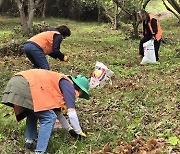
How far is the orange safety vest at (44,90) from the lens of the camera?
482cm

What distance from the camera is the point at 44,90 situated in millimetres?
4871

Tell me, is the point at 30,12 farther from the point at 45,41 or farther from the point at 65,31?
the point at 65,31

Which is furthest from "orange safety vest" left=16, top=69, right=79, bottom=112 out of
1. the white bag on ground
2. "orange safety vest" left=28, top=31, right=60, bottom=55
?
the white bag on ground

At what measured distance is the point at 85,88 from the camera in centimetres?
543

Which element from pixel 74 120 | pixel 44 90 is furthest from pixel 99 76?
pixel 44 90

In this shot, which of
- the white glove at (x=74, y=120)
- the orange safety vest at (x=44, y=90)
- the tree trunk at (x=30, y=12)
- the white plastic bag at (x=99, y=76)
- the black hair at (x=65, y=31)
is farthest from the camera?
the tree trunk at (x=30, y=12)

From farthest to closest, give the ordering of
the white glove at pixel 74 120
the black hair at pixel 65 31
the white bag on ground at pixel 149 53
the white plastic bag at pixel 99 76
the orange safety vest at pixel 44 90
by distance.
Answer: the white bag on ground at pixel 149 53 → the white plastic bag at pixel 99 76 → the black hair at pixel 65 31 → the white glove at pixel 74 120 → the orange safety vest at pixel 44 90

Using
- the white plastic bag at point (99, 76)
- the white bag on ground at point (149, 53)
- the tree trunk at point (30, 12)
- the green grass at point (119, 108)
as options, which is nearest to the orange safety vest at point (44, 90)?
the green grass at point (119, 108)

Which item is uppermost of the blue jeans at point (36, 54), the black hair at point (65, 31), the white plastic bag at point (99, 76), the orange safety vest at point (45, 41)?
the black hair at point (65, 31)

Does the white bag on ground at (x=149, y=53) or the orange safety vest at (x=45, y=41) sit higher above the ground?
the orange safety vest at (x=45, y=41)

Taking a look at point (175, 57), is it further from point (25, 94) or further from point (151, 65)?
point (25, 94)

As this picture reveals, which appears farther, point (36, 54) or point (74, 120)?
point (36, 54)

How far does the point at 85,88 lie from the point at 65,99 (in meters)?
0.53

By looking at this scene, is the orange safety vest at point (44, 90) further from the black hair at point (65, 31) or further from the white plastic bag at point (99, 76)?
the white plastic bag at point (99, 76)
